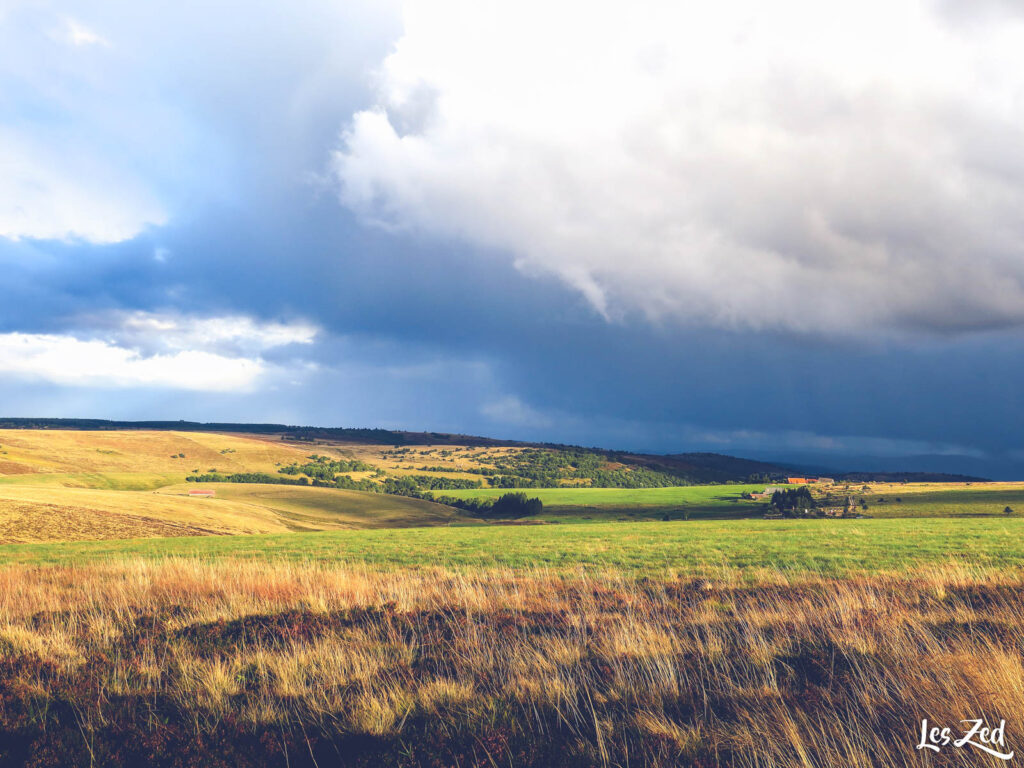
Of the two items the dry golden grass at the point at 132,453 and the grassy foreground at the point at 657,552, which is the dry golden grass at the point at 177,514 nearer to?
the grassy foreground at the point at 657,552

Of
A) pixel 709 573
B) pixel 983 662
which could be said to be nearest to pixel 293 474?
pixel 709 573

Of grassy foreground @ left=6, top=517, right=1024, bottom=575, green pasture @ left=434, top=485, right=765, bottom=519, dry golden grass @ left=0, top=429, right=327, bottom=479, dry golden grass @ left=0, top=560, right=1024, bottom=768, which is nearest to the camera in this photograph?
dry golden grass @ left=0, top=560, right=1024, bottom=768

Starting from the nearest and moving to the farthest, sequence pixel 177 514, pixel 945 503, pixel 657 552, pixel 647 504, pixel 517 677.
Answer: pixel 517 677
pixel 657 552
pixel 177 514
pixel 945 503
pixel 647 504

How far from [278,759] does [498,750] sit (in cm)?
213

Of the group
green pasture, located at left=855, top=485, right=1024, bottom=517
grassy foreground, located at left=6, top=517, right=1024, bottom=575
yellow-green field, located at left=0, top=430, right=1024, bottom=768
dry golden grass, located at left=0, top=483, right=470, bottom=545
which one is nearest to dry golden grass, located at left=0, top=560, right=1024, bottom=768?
yellow-green field, located at left=0, top=430, right=1024, bottom=768

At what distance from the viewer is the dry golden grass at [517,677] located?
5555mm

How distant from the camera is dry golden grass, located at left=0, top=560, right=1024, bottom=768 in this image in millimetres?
5555

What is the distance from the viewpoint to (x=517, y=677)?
7.25 metres

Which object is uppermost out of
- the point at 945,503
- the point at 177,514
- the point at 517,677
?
the point at 517,677

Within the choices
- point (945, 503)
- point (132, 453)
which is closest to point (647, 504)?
point (945, 503)

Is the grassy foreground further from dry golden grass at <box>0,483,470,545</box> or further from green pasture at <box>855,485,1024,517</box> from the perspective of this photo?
green pasture at <box>855,485,1024,517</box>

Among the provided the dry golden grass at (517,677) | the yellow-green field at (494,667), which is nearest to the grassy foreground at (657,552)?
the yellow-green field at (494,667)

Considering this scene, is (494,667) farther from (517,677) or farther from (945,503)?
(945,503)

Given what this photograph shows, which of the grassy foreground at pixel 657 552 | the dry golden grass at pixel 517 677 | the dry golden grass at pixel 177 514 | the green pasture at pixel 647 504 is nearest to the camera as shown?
the dry golden grass at pixel 517 677
